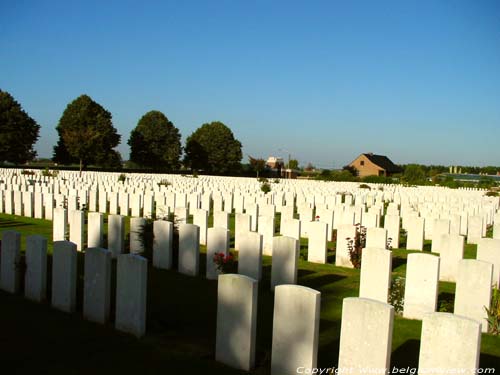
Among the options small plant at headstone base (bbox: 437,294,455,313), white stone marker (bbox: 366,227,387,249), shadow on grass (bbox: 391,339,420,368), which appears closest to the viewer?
shadow on grass (bbox: 391,339,420,368)

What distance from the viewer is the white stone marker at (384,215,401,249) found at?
10870 millimetres

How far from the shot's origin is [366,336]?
353 centimetres

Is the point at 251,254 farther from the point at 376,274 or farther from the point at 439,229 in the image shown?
the point at 439,229

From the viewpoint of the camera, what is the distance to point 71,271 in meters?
5.50

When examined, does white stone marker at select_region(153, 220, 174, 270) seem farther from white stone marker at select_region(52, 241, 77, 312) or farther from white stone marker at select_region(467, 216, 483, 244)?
white stone marker at select_region(467, 216, 483, 244)

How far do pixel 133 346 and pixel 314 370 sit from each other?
184 cm

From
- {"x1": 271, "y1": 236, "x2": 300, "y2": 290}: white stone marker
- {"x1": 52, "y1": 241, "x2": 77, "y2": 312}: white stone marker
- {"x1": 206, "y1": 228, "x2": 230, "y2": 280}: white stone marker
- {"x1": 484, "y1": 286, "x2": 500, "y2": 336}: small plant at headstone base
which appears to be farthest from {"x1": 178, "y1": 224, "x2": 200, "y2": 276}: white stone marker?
{"x1": 484, "y1": 286, "x2": 500, "y2": 336}: small plant at headstone base

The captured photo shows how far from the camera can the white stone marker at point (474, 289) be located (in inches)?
216

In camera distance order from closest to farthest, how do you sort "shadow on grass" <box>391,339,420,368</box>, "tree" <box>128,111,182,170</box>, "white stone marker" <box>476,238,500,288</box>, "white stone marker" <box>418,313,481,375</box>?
"white stone marker" <box>418,313,481,375</box> → "shadow on grass" <box>391,339,420,368</box> → "white stone marker" <box>476,238,500,288</box> → "tree" <box>128,111,182,170</box>

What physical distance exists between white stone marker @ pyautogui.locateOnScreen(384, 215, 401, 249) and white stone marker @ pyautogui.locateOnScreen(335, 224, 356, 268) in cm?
209

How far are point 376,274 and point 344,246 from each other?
10.5 ft

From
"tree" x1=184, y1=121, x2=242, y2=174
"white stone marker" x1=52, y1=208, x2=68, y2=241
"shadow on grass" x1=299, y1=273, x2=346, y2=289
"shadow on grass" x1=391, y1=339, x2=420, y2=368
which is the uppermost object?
"tree" x1=184, y1=121, x2=242, y2=174

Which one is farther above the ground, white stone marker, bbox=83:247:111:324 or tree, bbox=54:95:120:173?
tree, bbox=54:95:120:173

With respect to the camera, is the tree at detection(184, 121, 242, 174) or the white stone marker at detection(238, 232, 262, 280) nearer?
the white stone marker at detection(238, 232, 262, 280)
